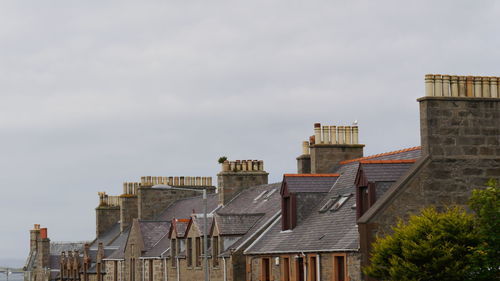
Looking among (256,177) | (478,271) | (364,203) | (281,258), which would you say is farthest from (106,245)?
(478,271)

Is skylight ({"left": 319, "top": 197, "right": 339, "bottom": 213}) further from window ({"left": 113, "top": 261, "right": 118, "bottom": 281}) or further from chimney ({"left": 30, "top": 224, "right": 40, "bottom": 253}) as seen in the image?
chimney ({"left": 30, "top": 224, "right": 40, "bottom": 253})

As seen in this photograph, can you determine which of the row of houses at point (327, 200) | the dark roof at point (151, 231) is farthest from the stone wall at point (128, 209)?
the dark roof at point (151, 231)

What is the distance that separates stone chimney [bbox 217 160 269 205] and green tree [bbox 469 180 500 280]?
31.7 meters

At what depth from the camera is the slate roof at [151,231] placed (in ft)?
229

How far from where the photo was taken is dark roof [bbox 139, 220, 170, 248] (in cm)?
6981

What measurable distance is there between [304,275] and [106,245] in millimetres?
45058

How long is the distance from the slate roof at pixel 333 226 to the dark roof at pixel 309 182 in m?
0.33

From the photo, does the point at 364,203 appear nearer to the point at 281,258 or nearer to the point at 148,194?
the point at 281,258

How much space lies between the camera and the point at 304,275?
45094mm

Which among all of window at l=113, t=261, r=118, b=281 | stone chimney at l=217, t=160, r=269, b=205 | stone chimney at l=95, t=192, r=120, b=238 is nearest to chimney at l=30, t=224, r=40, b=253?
stone chimney at l=95, t=192, r=120, b=238

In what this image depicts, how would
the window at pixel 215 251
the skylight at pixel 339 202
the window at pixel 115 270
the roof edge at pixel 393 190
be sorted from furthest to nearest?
1. the window at pixel 115 270
2. the window at pixel 215 251
3. the skylight at pixel 339 202
4. the roof edge at pixel 393 190

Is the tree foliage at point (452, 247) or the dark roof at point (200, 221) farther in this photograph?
the dark roof at point (200, 221)

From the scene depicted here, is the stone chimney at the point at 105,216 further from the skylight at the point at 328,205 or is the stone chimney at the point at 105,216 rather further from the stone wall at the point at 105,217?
the skylight at the point at 328,205

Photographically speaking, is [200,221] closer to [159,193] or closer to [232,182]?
[232,182]
